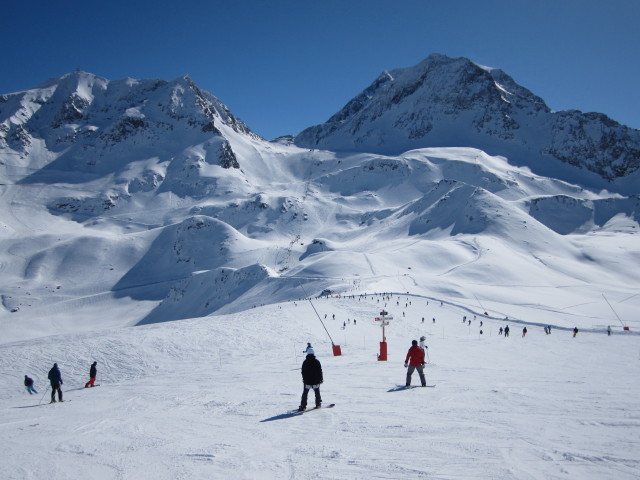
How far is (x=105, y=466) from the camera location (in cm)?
792

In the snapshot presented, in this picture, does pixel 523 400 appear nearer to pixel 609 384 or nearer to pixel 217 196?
pixel 609 384

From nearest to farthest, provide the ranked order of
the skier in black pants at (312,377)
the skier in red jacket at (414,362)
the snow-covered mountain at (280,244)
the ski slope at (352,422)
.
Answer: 1. the ski slope at (352,422)
2. the skier in black pants at (312,377)
3. the skier in red jacket at (414,362)
4. the snow-covered mountain at (280,244)

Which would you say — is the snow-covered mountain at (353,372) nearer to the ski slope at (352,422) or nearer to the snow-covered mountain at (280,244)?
the ski slope at (352,422)

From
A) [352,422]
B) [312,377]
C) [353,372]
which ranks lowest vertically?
[353,372]

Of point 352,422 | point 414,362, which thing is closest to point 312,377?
point 352,422

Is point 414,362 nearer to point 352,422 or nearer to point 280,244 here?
point 352,422

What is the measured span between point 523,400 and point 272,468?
6.64 meters

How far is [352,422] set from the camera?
9.77m

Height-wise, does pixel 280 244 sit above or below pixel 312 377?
above

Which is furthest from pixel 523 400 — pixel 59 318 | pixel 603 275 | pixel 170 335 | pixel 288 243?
pixel 288 243

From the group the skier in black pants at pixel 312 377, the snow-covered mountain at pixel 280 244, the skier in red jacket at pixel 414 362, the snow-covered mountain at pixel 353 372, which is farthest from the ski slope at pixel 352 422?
the snow-covered mountain at pixel 280 244

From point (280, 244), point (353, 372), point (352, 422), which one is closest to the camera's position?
point (352, 422)

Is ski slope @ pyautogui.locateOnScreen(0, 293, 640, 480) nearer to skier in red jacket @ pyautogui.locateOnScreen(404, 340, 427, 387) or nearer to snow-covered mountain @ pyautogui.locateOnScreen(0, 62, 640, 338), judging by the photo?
skier in red jacket @ pyautogui.locateOnScreen(404, 340, 427, 387)

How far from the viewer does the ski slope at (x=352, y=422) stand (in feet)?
23.6
